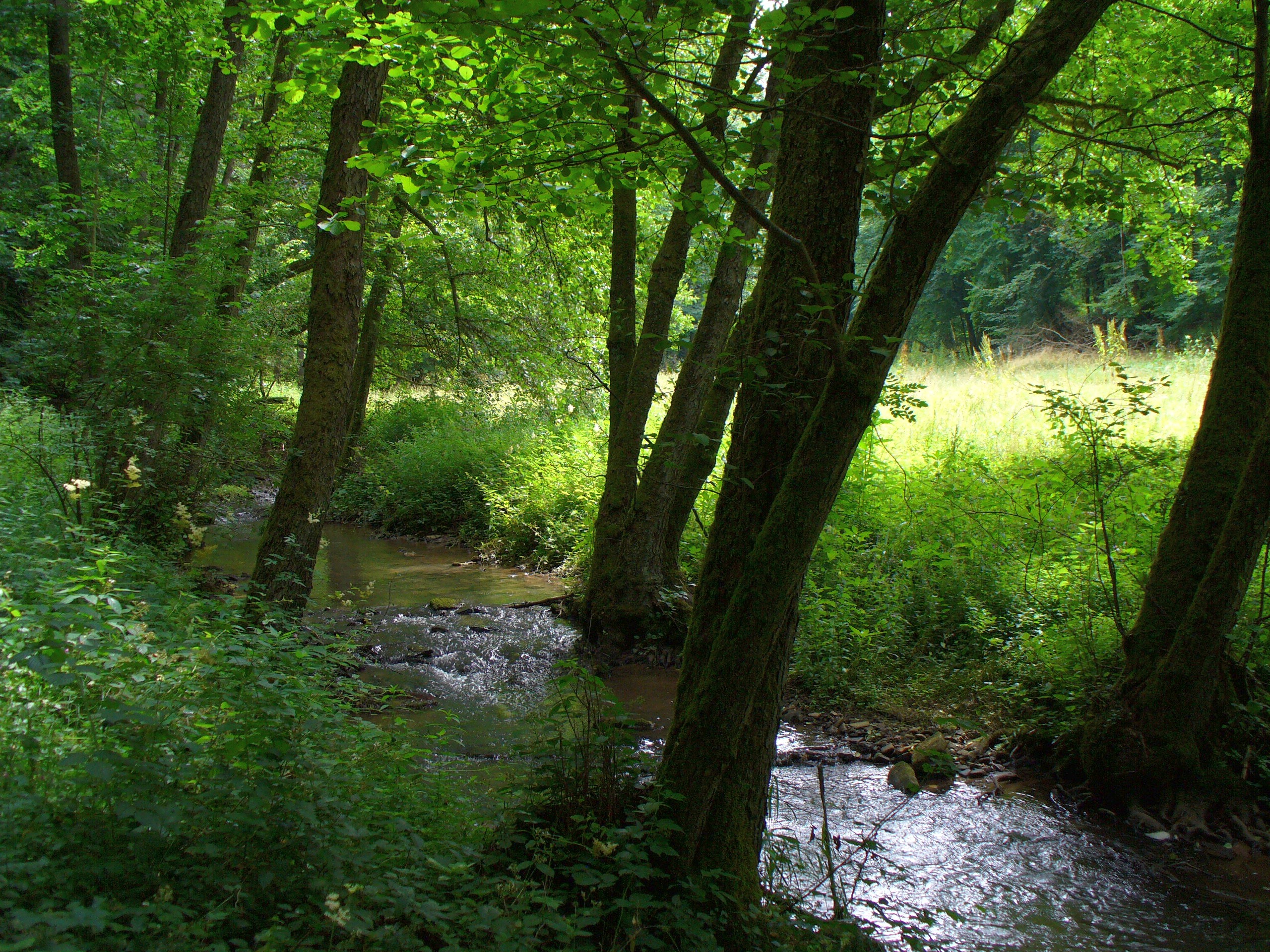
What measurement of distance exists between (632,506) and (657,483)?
9.19 feet

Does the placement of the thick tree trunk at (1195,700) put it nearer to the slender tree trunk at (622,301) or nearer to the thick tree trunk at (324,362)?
the slender tree trunk at (622,301)

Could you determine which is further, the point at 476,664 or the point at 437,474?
the point at 437,474

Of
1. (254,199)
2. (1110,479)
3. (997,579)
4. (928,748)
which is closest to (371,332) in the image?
(254,199)

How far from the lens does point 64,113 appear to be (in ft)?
41.5

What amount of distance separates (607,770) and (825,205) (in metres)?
2.62

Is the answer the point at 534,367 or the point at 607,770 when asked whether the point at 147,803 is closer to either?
the point at 607,770

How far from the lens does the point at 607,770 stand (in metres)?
3.38

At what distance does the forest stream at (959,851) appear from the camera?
3.80 m

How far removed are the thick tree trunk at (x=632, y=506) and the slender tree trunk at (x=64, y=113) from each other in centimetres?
985

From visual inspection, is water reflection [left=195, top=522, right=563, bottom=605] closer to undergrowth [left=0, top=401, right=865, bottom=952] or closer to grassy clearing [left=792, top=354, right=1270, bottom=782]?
grassy clearing [left=792, top=354, right=1270, bottom=782]

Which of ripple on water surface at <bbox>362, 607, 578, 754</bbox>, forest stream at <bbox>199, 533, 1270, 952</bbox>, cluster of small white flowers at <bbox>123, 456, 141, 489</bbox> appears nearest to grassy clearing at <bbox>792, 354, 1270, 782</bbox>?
forest stream at <bbox>199, 533, 1270, 952</bbox>

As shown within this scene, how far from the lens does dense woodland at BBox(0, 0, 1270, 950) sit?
2.72 meters

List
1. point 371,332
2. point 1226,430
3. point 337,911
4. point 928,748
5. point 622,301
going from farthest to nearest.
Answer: point 371,332 → point 622,301 → point 928,748 → point 1226,430 → point 337,911

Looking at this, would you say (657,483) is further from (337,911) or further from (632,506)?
(337,911)
